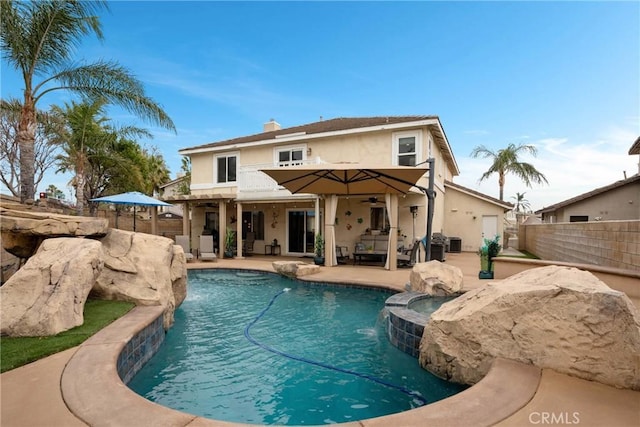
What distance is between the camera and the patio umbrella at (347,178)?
32.4 feet

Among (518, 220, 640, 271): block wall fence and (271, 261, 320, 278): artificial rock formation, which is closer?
(518, 220, 640, 271): block wall fence

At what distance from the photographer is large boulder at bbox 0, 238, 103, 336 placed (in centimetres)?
432

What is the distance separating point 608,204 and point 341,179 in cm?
1451

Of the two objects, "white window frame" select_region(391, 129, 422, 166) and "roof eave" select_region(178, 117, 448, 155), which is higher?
"roof eave" select_region(178, 117, 448, 155)

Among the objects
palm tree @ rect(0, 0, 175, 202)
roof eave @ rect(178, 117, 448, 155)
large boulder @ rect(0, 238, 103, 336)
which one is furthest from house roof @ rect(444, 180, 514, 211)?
large boulder @ rect(0, 238, 103, 336)

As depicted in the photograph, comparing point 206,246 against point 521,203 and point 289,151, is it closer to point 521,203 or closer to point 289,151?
point 289,151

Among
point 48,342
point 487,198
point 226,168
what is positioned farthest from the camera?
point 487,198

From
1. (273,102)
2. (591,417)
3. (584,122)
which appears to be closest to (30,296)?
(591,417)

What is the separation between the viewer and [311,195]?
14.9 m

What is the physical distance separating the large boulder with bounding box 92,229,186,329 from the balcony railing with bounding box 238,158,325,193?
8685 mm

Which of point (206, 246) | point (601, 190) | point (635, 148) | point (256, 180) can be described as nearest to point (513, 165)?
point (635, 148)

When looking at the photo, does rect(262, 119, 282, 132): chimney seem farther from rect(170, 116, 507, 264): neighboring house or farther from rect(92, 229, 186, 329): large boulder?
rect(92, 229, 186, 329): large boulder

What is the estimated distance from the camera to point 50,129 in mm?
17188

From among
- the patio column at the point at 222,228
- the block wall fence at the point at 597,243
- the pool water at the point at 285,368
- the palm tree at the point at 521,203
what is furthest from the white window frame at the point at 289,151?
the palm tree at the point at 521,203
